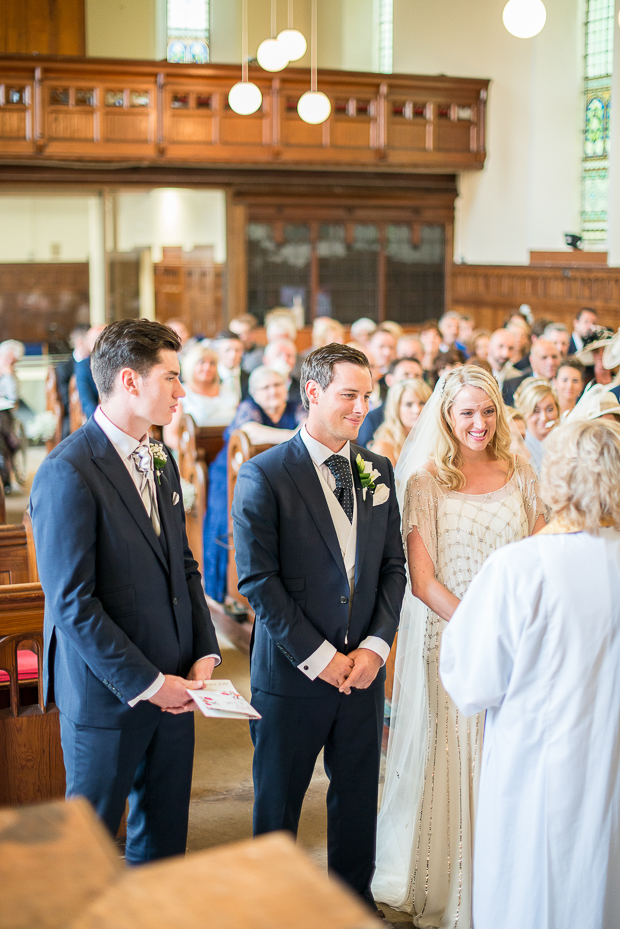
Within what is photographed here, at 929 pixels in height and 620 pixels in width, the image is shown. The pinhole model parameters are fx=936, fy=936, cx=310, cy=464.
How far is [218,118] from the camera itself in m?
12.3

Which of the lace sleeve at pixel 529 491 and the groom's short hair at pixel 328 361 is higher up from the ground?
the groom's short hair at pixel 328 361

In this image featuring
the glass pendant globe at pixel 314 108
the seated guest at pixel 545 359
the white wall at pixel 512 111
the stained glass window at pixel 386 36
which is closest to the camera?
the seated guest at pixel 545 359

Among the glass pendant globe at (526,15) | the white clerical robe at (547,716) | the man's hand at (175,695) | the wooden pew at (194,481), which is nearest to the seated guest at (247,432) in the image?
the wooden pew at (194,481)

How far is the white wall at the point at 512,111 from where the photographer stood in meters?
13.5

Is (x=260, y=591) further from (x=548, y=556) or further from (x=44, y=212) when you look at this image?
(x=44, y=212)

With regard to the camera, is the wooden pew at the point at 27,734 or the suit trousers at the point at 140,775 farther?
the wooden pew at the point at 27,734

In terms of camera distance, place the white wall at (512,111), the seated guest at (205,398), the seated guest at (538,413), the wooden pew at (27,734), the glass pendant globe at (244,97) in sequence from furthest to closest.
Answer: the white wall at (512,111), the glass pendant globe at (244,97), the seated guest at (205,398), the seated guest at (538,413), the wooden pew at (27,734)

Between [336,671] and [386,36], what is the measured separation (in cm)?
1470

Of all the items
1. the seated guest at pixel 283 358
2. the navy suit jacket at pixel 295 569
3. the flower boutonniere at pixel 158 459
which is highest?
the seated guest at pixel 283 358

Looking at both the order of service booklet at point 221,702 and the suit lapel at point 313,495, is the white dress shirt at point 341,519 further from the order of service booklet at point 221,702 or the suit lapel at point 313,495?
the order of service booklet at point 221,702

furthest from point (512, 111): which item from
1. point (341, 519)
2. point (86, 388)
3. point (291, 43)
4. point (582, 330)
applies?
point (341, 519)

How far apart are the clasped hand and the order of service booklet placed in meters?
0.29

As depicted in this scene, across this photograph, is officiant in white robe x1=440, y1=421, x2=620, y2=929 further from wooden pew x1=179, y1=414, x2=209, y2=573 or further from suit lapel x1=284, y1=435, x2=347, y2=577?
wooden pew x1=179, y1=414, x2=209, y2=573

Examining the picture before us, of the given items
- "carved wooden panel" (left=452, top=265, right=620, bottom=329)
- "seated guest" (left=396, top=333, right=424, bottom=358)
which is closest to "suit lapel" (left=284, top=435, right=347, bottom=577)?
"seated guest" (left=396, top=333, right=424, bottom=358)
